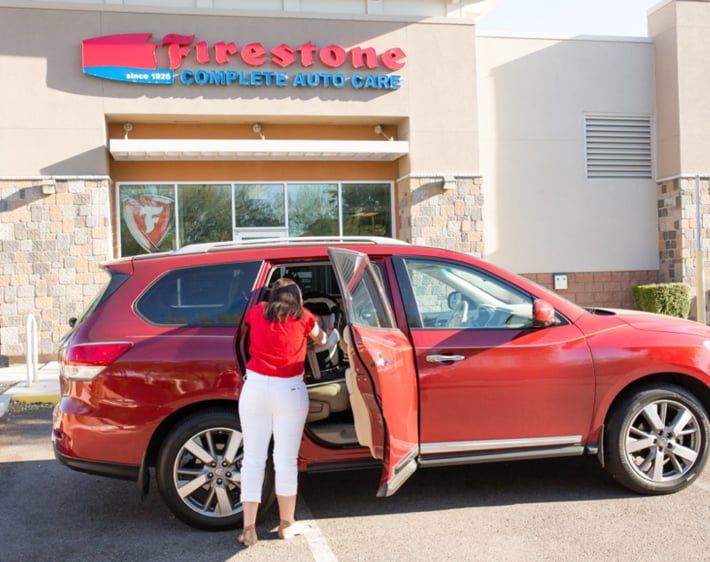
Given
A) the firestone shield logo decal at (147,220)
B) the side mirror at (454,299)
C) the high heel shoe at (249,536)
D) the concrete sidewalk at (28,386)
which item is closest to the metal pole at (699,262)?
the firestone shield logo decal at (147,220)

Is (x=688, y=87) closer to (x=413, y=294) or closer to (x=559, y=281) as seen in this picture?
(x=559, y=281)

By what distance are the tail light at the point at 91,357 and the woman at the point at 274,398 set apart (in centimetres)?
87

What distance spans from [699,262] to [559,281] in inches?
109

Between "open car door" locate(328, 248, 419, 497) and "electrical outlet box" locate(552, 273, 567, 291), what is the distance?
36.9ft

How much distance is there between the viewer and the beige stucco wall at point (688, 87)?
1505 centimetres

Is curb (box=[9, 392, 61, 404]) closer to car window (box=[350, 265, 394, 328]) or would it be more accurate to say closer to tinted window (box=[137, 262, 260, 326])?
tinted window (box=[137, 262, 260, 326])

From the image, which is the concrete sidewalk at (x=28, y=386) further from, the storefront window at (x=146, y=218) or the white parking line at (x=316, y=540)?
the white parking line at (x=316, y=540)

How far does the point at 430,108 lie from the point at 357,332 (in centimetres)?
1080

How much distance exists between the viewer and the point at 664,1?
15320mm

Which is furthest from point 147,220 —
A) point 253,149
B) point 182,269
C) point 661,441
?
point 661,441

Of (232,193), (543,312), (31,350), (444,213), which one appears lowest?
(31,350)

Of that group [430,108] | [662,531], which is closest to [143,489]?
[662,531]

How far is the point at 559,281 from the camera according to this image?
49.5 ft

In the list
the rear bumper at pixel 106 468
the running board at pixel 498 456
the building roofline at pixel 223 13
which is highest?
the building roofline at pixel 223 13
